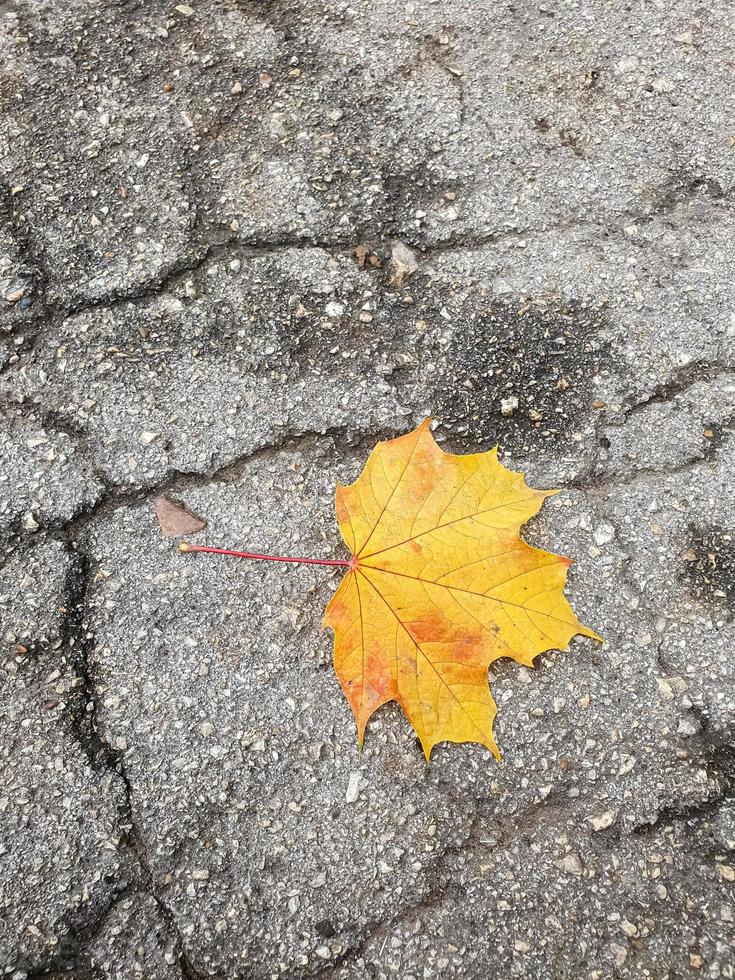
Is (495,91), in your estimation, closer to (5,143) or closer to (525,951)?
(5,143)

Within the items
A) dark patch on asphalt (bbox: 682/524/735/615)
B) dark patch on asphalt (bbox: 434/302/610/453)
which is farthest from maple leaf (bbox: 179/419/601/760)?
dark patch on asphalt (bbox: 682/524/735/615)

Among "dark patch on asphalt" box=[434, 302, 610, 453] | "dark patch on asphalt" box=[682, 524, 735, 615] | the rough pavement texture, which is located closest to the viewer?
the rough pavement texture

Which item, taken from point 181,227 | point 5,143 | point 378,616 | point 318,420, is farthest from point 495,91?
point 378,616

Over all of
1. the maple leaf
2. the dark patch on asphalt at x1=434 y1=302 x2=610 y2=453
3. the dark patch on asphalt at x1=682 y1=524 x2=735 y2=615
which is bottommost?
the dark patch on asphalt at x1=682 y1=524 x2=735 y2=615

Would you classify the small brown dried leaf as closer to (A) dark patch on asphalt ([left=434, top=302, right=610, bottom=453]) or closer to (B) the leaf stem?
(B) the leaf stem

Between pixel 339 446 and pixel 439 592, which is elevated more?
pixel 339 446

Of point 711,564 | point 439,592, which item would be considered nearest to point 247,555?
point 439,592

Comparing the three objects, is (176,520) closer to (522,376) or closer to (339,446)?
(339,446)
